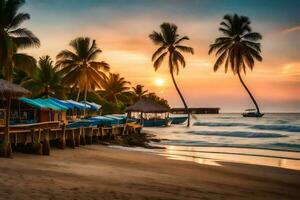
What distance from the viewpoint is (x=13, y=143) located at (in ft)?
61.2

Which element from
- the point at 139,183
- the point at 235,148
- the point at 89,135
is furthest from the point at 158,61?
the point at 139,183

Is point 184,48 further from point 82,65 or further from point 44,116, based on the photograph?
point 44,116

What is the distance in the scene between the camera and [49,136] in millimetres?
22234

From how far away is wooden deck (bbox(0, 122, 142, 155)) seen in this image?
62.0 feet

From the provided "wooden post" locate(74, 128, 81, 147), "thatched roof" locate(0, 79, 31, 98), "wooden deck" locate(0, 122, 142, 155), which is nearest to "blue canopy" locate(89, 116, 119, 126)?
"wooden deck" locate(0, 122, 142, 155)

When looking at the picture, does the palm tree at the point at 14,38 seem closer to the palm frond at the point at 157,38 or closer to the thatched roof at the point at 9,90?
the thatched roof at the point at 9,90

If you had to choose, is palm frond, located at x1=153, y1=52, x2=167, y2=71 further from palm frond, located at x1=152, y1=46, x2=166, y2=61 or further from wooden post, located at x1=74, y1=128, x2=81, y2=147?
wooden post, located at x1=74, y1=128, x2=81, y2=147

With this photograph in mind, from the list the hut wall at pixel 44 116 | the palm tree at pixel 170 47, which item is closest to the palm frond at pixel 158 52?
the palm tree at pixel 170 47

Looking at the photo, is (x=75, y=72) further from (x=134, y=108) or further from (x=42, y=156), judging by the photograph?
(x=42, y=156)

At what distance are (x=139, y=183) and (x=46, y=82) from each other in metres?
38.0

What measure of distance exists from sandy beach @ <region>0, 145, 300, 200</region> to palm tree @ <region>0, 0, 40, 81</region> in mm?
15551

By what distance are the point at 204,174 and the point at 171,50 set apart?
2005 inches

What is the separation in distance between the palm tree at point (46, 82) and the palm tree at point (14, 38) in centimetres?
1386

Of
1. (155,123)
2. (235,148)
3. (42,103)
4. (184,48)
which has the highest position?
(184,48)
